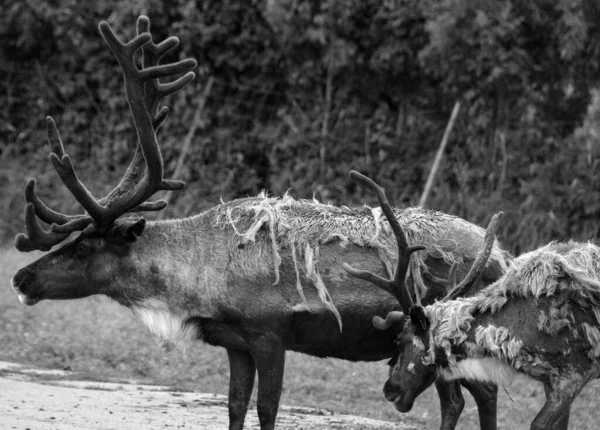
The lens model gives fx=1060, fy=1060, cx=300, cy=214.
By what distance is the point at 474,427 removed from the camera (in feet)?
32.3

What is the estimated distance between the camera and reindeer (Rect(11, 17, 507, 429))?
7.80m

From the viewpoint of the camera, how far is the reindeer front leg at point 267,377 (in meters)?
7.67

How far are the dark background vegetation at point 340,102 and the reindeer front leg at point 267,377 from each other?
21.7 ft

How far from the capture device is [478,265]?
7.53m

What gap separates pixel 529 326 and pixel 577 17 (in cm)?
716

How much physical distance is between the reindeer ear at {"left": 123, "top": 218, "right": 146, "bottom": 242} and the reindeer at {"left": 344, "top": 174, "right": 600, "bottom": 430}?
1.68 m

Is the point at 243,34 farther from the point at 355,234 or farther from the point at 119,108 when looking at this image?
the point at 355,234

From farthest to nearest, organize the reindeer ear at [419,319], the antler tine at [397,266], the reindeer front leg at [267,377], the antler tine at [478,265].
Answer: the reindeer front leg at [267,377]
the antler tine at [478,265]
the antler tine at [397,266]
the reindeer ear at [419,319]

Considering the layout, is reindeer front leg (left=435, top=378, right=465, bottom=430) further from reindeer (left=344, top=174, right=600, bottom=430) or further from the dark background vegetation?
the dark background vegetation

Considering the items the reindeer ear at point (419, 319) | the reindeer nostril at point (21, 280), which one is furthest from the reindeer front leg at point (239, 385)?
the reindeer nostril at point (21, 280)

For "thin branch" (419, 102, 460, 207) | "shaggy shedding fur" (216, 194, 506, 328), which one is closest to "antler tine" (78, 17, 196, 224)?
"shaggy shedding fur" (216, 194, 506, 328)

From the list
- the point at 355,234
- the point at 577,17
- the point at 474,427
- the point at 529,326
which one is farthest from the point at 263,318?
the point at 577,17

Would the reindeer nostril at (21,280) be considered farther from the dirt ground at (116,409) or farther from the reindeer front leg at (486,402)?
the reindeer front leg at (486,402)

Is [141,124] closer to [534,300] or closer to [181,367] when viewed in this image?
[534,300]
